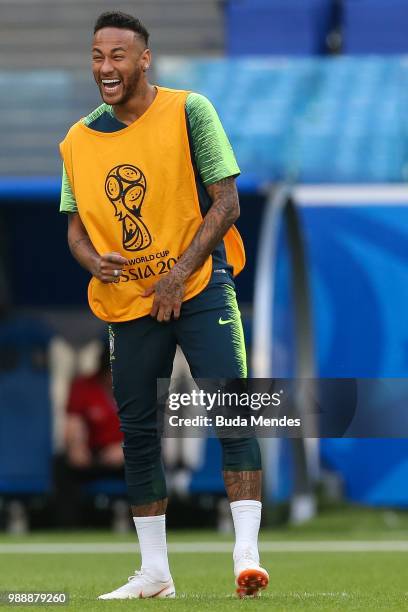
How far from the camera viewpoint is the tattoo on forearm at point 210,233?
486 centimetres

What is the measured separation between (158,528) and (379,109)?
12.6 m

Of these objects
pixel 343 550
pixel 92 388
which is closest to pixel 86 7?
pixel 92 388

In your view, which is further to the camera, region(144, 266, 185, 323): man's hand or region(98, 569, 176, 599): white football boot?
region(98, 569, 176, 599): white football boot

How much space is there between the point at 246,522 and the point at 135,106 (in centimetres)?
140

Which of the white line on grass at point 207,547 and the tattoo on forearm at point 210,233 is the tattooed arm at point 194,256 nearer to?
the tattoo on forearm at point 210,233

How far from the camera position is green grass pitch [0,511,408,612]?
472 cm

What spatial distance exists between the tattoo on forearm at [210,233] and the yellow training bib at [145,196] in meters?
0.06

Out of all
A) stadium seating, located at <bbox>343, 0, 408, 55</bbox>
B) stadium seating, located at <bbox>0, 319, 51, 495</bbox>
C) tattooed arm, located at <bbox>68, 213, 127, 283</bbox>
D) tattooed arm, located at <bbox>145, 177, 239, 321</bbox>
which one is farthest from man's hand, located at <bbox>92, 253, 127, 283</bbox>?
stadium seating, located at <bbox>343, 0, 408, 55</bbox>

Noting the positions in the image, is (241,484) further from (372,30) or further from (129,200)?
(372,30)

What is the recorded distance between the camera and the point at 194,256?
15.9ft

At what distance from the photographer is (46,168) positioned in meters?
17.0

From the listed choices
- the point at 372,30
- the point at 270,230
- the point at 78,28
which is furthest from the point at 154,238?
the point at 78,28

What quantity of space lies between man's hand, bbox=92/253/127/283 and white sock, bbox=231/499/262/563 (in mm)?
831

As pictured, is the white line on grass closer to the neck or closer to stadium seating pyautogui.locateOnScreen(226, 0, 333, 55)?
the neck
